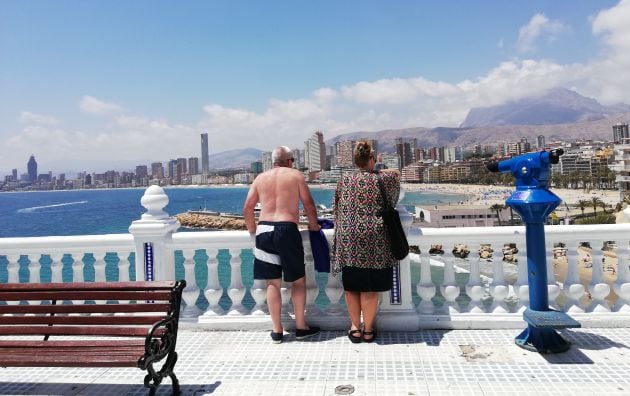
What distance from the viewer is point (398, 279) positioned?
4332mm

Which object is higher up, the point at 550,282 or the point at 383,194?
the point at 383,194

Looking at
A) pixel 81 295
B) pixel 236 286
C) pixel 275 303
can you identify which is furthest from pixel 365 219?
pixel 81 295

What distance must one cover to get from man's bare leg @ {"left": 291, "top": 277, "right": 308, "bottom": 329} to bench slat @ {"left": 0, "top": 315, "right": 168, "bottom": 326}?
1355 millimetres

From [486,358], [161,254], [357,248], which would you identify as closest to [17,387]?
[161,254]

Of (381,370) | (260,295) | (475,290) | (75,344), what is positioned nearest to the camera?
(75,344)

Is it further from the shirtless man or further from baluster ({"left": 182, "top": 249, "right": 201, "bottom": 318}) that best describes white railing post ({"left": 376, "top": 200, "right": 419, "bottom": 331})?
baluster ({"left": 182, "top": 249, "right": 201, "bottom": 318})

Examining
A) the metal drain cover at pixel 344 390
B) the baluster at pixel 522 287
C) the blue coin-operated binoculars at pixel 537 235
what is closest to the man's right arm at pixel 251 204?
the metal drain cover at pixel 344 390

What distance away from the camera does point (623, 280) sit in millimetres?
4336

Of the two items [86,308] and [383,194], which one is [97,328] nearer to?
[86,308]

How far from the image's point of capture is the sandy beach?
94963mm

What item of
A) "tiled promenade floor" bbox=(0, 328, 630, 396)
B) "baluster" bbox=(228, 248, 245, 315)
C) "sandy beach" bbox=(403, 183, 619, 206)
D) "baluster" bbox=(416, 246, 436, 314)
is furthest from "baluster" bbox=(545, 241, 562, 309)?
"sandy beach" bbox=(403, 183, 619, 206)

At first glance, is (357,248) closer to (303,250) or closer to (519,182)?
(303,250)

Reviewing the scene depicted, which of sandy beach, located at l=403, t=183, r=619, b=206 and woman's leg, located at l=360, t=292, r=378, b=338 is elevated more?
woman's leg, located at l=360, t=292, r=378, b=338

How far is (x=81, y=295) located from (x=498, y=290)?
3.69 metres
